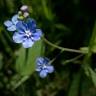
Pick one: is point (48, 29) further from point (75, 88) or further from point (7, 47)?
point (75, 88)

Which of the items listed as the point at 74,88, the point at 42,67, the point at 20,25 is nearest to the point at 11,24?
the point at 20,25

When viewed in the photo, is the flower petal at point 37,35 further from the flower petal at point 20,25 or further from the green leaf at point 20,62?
the green leaf at point 20,62

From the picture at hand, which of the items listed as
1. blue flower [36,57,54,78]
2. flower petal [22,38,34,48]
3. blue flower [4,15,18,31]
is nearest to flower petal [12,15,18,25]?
blue flower [4,15,18,31]

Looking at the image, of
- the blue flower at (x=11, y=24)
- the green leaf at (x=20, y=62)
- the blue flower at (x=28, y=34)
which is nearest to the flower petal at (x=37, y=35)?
the blue flower at (x=28, y=34)

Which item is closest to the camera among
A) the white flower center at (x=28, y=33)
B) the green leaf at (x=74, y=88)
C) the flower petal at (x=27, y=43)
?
the flower petal at (x=27, y=43)

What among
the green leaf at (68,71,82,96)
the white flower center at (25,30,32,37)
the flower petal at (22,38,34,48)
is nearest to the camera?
the flower petal at (22,38,34,48)

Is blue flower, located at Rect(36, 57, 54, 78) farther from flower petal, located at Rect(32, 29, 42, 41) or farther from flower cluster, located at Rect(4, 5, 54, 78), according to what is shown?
flower petal, located at Rect(32, 29, 42, 41)

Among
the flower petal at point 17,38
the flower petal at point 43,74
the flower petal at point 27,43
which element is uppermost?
the flower petal at point 17,38
